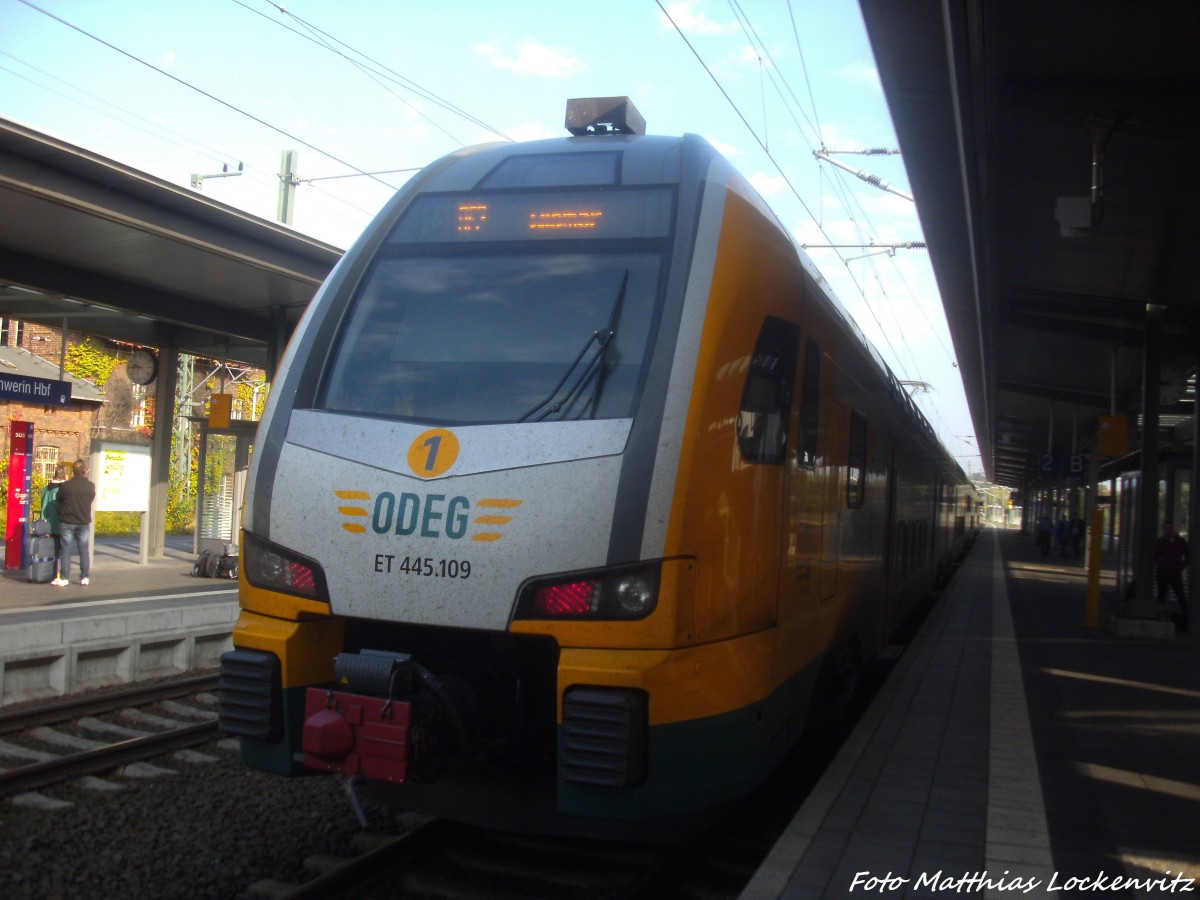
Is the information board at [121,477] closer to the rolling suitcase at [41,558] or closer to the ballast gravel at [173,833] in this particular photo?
Result: the rolling suitcase at [41,558]

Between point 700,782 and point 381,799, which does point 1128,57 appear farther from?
point 381,799

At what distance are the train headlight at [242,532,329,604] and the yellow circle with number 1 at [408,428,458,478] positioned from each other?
0.59m

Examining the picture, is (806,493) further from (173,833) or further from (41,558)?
(41,558)

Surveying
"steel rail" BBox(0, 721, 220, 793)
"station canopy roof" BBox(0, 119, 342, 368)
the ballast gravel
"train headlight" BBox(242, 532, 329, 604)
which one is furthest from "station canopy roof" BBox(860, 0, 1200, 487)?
"station canopy roof" BBox(0, 119, 342, 368)

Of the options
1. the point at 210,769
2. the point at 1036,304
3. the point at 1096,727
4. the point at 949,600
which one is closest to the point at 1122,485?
the point at 949,600

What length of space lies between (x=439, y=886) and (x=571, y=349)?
2311 millimetres

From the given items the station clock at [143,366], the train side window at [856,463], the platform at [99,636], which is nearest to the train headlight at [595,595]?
the train side window at [856,463]

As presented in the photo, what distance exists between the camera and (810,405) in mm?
5398

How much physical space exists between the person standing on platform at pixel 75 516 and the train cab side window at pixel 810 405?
11.8 meters

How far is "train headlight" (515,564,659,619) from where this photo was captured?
397 centimetres

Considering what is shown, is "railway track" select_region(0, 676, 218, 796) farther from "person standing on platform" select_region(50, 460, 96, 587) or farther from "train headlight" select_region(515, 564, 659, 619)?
"person standing on platform" select_region(50, 460, 96, 587)

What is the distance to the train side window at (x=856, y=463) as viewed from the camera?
6750 mm

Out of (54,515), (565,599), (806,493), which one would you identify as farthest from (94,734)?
(54,515)

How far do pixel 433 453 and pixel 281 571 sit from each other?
83cm
